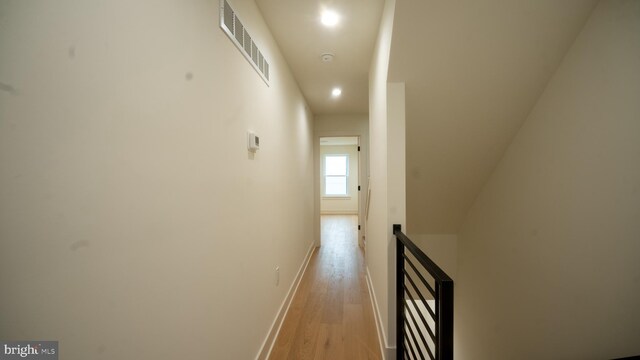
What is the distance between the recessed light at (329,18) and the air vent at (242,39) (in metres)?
0.58

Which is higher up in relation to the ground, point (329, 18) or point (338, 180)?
point (329, 18)

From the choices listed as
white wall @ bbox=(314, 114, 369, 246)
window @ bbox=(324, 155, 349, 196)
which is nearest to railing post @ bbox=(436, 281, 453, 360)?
white wall @ bbox=(314, 114, 369, 246)

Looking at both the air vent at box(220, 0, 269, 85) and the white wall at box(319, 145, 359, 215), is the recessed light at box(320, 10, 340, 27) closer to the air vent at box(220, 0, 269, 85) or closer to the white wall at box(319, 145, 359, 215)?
the air vent at box(220, 0, 269, 85)

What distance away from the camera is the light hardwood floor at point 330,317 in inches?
77.7

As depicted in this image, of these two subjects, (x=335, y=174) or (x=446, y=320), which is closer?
(x=446, y=320)

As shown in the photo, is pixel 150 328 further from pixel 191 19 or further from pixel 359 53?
pixel 359 53

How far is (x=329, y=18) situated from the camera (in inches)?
78.7

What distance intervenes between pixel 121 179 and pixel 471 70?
2034mm

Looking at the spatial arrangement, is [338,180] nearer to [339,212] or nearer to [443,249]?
[339,212]

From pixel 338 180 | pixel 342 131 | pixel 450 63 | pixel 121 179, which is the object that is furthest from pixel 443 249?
pixel 338 180

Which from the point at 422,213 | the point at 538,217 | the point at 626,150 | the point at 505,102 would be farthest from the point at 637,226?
the point at 422,213

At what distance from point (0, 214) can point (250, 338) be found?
1477mm

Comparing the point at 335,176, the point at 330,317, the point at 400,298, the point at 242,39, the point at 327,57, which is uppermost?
the point at 327,57

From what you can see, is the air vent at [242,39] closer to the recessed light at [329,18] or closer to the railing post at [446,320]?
the recessed light at [329,18]
